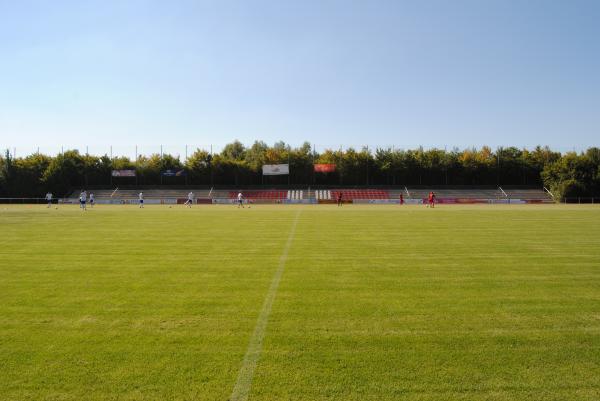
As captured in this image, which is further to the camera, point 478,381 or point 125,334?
point 125,334

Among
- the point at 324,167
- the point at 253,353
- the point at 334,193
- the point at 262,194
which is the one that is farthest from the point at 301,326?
the point at 324,167

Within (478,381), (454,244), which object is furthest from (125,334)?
(454,244)

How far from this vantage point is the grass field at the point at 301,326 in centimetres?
389

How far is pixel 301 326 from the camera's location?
17.9ft

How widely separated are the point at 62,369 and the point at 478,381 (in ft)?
14.2

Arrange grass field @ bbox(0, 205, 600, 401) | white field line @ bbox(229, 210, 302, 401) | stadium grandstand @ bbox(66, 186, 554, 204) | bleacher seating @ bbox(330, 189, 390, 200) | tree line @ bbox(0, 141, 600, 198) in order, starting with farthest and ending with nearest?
tree line @ bbox(0, 141, 600, 198), bleacher seating @ bbox(330, 189, 390, 200), stadium grandstand @ bbox(66, 186, 554, 204), grass field @ bbox(0, 205, 600, 401), white field line @ bbox(229, 210, 302, 401)

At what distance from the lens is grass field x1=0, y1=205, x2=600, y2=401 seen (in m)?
3.89

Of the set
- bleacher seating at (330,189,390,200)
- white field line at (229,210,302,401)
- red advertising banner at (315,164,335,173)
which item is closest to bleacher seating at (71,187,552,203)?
bleacher seating at (330,189,390,200)

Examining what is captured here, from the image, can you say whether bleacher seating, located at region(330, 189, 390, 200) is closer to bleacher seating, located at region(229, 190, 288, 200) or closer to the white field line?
bleacher seating, located at region(229, 190, 288, 200)

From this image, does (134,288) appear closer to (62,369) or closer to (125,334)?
(125,334)

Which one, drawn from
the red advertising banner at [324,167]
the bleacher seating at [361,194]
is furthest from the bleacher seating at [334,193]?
the red advertising banner at [324,167]

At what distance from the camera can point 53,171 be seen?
68.9 m

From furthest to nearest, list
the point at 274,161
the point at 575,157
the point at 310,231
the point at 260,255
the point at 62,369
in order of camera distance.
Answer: the point at 274,161, the point at 575,157, the point at 310,231, the point at 260,255, the point at 62,369

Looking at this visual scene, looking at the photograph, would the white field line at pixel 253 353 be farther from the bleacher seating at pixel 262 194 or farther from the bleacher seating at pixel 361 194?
the bleacher seating at pixel 361 194
